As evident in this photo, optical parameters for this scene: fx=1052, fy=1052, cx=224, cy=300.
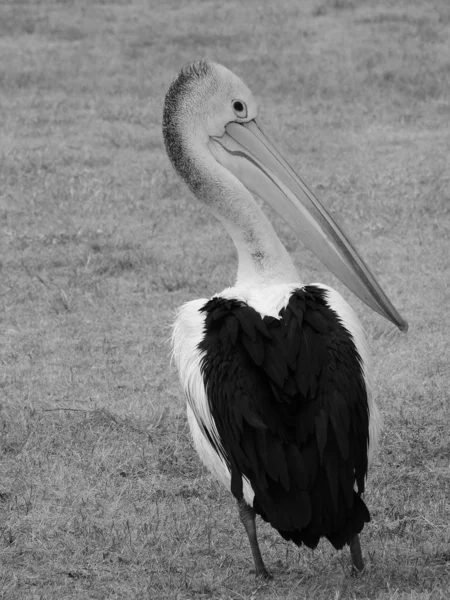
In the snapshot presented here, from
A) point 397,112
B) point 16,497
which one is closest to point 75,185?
point 397,112

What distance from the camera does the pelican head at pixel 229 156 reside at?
4199 mm

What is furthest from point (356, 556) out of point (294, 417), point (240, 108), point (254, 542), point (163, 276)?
point (163, 276)

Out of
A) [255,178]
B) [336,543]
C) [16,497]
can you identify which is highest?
[255,178]

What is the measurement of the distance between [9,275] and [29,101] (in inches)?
183

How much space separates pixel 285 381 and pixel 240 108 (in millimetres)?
1544

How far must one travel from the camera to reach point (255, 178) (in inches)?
170

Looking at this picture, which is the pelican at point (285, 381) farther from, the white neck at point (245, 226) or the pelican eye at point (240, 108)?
the pelican eye at point (240, 108)

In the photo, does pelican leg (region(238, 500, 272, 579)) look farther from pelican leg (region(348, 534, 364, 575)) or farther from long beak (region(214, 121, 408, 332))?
long beak (region(214, 121, 408, 332))

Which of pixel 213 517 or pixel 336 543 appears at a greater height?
pixel 336 543

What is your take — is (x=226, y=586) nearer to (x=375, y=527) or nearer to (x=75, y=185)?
(x=375, y=527)

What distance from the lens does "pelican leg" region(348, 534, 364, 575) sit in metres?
3.45

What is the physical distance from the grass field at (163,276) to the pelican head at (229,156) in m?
0.52

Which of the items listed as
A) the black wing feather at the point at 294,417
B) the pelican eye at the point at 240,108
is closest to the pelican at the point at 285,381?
the black wing feather at the point at 294,417

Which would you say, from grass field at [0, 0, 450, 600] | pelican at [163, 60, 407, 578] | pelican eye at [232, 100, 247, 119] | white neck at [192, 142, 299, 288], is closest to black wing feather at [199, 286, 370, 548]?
pelican at [163, 60, 407, 578]
